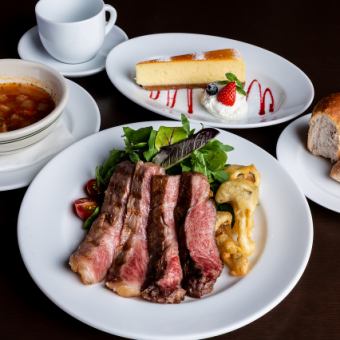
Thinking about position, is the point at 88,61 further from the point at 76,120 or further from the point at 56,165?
the point at 56,165

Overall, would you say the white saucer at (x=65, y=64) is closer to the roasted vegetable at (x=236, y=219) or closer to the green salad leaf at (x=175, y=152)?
the green salad leaf at (x=175, y=152)

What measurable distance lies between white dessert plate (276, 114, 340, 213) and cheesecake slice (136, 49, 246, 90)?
1.91 feet

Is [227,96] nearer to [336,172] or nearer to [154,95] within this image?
[154,95]

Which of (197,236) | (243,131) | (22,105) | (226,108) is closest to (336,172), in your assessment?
(243,131)

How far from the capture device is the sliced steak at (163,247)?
1.56 meters

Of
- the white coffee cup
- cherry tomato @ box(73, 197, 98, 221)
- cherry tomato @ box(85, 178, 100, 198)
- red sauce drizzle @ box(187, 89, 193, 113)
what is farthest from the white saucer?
cherry tomato @ box(73, 197, 98, 221)

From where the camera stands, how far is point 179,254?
170cm

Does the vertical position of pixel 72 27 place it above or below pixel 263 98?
above

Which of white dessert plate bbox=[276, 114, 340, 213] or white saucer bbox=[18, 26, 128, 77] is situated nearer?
white dessert plate bbox=[276, 114, 340, 213]

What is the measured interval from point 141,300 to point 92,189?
58 cm

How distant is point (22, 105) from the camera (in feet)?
7.63

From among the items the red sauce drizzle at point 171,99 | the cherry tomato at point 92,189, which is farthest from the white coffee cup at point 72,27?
the cherry tomato at point 92,189

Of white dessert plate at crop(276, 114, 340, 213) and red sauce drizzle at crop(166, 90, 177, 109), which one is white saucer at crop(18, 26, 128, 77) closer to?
red sauce drizzle at crop(166, 90, 177, 109)

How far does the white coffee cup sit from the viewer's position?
2658mm
